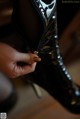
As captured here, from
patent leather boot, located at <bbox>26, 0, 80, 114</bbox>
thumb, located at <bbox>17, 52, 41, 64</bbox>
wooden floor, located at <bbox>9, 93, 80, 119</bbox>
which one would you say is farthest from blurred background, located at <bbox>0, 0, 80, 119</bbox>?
thumb, located at <bbox>17, 52, 41, 64</bbox>

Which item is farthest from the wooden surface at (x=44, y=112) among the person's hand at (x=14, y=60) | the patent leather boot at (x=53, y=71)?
the person's hand at (x=14, y=60)

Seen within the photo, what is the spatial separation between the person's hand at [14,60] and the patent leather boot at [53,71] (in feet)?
0.08

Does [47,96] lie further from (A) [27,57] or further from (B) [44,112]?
(A) [27,57]

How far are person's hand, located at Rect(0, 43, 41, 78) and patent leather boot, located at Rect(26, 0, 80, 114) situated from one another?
0.02 meters

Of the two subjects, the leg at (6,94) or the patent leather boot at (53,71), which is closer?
the patent leather boot at (53,71)

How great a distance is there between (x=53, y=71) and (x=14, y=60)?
0.10 metres

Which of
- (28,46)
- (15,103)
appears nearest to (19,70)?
(28,46)

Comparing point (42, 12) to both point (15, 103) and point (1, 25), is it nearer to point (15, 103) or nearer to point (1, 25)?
point (1, 25)

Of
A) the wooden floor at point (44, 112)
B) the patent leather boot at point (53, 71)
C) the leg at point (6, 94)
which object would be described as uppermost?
the patent leather boot at point (53, 71)

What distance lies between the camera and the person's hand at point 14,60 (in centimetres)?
45

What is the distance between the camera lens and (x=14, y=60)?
46 centimetres

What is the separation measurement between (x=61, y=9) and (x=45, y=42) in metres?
0.07

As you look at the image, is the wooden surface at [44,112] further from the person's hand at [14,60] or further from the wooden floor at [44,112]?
the person's hand at [14,60]

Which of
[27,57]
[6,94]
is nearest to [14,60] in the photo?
[27,57]
